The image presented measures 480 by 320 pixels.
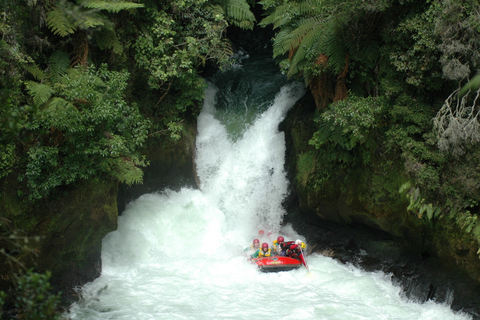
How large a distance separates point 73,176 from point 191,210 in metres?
4.45

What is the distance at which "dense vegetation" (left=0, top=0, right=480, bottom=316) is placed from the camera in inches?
298

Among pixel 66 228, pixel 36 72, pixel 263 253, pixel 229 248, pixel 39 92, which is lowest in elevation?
pixel 229 248

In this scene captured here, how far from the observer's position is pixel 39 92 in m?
7.77

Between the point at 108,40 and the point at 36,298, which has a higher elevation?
the point at 108,40

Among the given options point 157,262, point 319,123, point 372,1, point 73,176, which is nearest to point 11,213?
point 73,176

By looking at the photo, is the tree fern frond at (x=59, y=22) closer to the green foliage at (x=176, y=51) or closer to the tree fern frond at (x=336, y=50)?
the green foliage at (x=176, y=51)

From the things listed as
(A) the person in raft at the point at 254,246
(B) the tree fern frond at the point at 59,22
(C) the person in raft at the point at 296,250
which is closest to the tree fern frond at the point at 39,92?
(B) the tree fern frond at the point at 59,22

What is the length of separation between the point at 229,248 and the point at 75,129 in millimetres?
5181

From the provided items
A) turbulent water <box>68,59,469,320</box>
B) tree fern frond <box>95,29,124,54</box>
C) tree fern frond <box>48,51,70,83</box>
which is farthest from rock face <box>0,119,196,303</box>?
tree fern frond <box>95,29,124,54</box>

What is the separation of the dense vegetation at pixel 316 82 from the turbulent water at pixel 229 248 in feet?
6.45

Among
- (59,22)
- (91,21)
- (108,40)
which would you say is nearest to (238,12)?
(108,40)

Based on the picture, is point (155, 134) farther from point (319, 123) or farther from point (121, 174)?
point (319, 123)

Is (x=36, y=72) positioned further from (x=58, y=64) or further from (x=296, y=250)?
(x=296, y=250)

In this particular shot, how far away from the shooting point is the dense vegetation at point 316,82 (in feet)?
24.9
